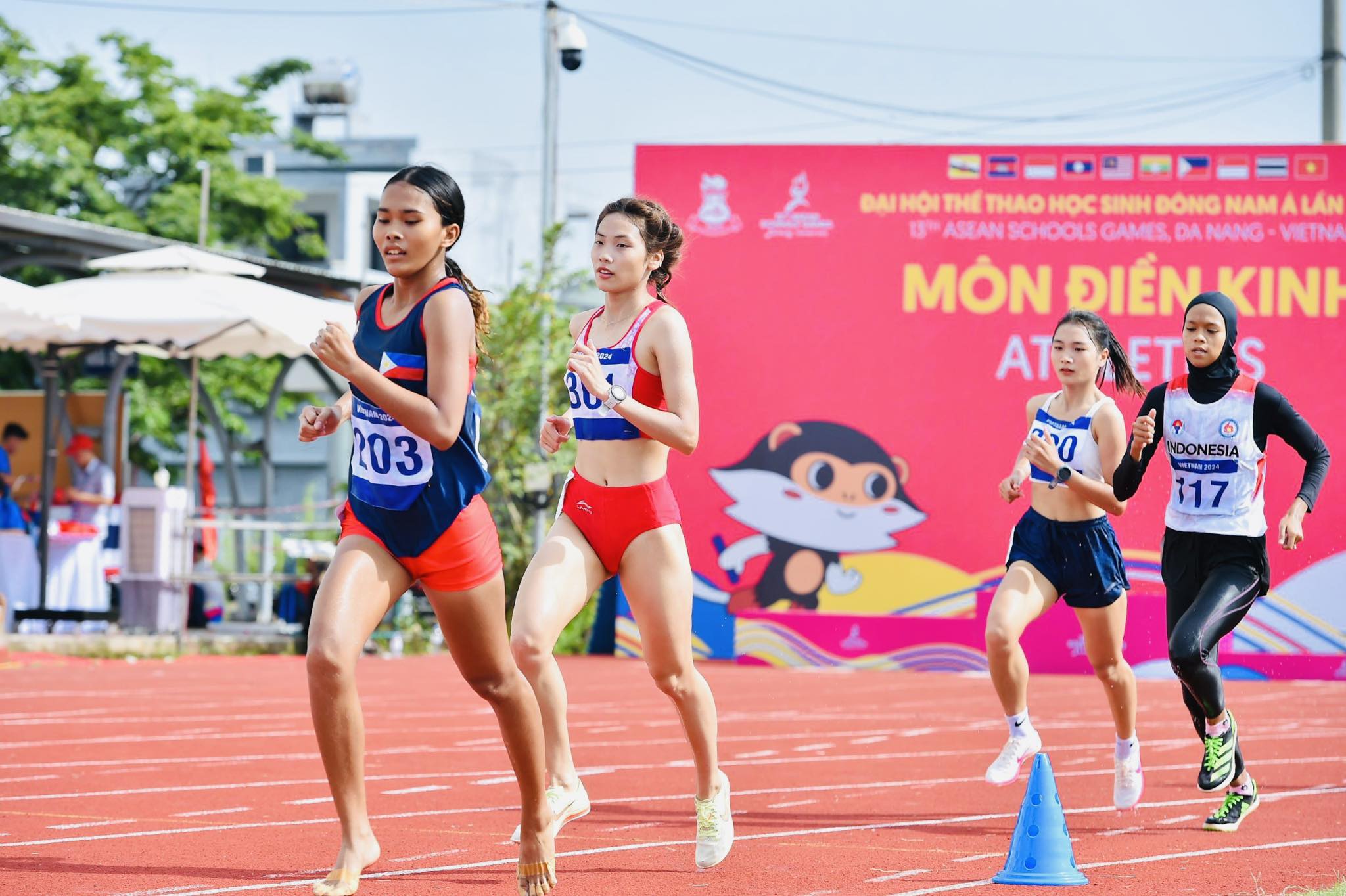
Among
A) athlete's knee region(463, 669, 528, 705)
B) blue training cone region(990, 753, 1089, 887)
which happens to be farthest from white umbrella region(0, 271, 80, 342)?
blue training cone region(990, 753, 1089, 887)

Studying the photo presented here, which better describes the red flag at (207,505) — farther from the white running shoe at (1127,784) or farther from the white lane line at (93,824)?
the white running shoe at (1127,784)

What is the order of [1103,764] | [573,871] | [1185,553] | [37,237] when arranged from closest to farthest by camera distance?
[573,871] → [1185,553] → [1103,764] → [37,237]

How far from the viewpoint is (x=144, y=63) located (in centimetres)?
3394

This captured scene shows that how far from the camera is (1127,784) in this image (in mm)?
7727

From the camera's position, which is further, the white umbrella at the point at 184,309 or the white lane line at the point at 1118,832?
the white umbrella at the point at 184,309

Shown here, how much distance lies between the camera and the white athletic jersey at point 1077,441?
26.0 ft

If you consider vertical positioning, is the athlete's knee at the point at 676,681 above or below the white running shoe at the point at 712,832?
above

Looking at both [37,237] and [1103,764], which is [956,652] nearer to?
[1103,764]

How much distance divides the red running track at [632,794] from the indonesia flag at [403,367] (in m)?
1.64

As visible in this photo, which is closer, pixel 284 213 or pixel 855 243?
pixel 855 243

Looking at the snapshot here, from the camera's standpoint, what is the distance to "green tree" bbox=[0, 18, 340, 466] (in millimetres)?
32250

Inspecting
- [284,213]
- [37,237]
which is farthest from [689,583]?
[284,213]

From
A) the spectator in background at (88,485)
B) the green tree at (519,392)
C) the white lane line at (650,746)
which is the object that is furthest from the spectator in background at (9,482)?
the white lane line at (650,746)

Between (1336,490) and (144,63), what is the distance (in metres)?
24.7
